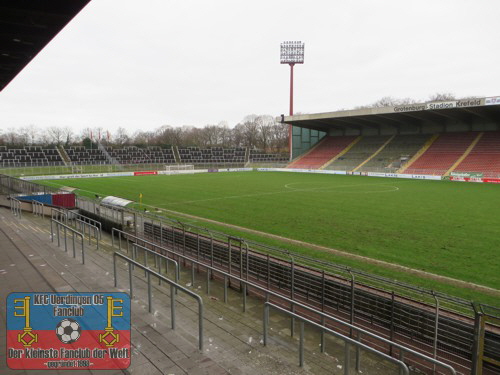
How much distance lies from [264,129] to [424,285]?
114273mm

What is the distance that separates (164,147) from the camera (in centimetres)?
8194

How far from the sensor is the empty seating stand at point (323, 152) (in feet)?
206

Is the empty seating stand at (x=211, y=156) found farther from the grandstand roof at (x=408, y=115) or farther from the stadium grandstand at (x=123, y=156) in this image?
the grandstand roof at (x=408, y=115)

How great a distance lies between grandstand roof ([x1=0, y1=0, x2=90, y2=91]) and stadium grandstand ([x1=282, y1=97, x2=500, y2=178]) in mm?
45134

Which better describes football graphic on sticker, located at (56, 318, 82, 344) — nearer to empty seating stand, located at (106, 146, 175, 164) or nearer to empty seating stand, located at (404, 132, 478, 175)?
empty seating stand, located at (404, 132, 478, 175)

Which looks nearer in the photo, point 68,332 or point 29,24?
point 68,332

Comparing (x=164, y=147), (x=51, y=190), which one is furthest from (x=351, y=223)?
(x=164, y=147)

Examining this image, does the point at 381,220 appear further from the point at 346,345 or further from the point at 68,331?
the point at 68,331

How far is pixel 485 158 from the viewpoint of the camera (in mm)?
44594

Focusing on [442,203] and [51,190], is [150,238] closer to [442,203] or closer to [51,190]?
[51,190]

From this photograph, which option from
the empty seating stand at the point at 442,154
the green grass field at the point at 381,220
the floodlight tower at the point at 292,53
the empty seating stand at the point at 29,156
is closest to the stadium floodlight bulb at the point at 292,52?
the floodlight tower at the point at 292,53

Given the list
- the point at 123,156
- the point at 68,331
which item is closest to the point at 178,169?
the point at 123,156

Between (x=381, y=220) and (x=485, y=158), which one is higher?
(x=485, y=158)

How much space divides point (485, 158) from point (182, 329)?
50571 millimetres
